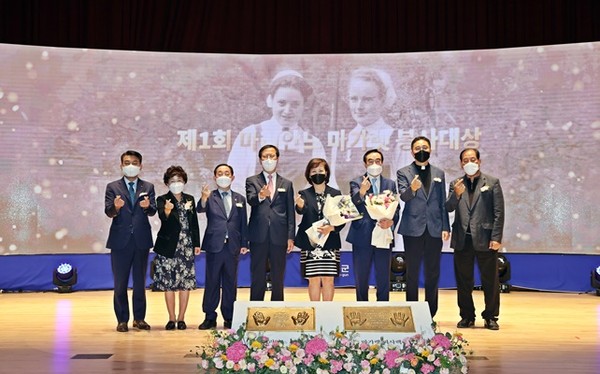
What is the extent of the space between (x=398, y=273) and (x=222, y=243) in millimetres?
4005

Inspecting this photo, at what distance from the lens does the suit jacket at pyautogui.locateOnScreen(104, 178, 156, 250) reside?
239 inches

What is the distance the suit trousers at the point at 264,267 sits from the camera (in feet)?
20.0

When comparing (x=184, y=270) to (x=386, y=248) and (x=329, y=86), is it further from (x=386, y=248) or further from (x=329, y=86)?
(x=329, y=86)

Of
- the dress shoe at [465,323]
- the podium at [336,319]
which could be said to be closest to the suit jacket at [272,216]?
→ the dress shoe at [465,323]

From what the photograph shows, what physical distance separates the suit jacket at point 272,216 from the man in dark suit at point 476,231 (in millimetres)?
1219

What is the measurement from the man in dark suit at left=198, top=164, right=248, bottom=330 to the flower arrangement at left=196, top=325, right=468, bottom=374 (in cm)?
296

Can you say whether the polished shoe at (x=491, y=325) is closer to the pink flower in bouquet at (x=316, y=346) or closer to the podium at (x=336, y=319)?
the podium at (x=336, y=319)

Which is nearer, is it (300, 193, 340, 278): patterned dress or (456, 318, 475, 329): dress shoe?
(300, 193, 340, 278): patterned dress

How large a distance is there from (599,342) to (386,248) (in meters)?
1.58

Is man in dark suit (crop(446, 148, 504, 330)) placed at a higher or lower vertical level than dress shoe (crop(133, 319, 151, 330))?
higher

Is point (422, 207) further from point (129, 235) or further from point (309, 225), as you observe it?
point (129, 235)

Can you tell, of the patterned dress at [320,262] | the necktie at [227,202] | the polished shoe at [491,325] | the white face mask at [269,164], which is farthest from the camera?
the necktie at [227,202]

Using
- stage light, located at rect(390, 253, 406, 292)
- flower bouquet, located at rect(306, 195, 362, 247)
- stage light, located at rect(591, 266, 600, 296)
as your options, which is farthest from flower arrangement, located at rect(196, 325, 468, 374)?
stage light, located at rect(591, 266, 600, 296)

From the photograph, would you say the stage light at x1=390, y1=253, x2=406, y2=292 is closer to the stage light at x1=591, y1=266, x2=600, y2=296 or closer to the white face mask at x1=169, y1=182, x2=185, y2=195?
the stage light at x1=591, y1=266, x2=600, y2=296
